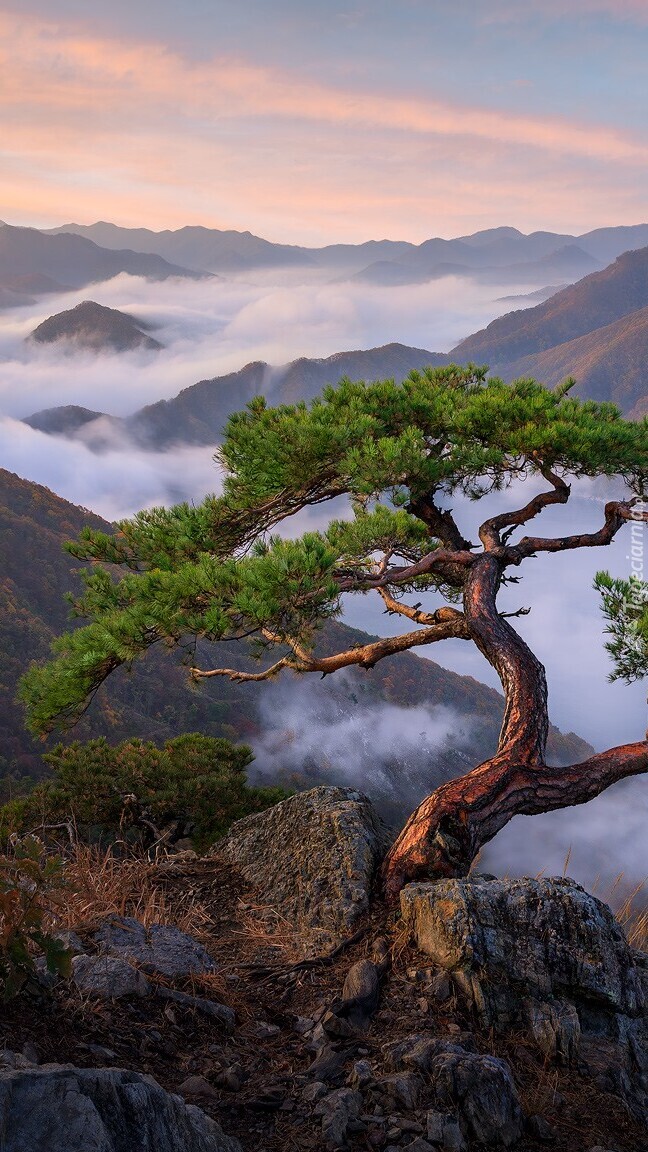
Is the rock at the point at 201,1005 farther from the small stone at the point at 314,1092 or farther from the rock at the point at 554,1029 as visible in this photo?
the rock at the point at 554,1029

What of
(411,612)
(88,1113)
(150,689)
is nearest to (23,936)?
(88,1113)

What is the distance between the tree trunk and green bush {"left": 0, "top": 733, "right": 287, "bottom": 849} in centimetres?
451

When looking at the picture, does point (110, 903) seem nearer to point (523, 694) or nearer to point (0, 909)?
point (0, 909)

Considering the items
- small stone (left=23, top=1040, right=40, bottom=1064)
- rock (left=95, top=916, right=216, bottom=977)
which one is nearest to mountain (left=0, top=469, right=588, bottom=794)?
rock (left=95, top=916, right=216, bottom=977)

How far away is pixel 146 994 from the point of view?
4652mm

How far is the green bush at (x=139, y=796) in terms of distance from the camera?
10461 mm

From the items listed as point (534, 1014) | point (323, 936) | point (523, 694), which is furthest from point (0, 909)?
point (523, 694)

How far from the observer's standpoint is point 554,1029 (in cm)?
504

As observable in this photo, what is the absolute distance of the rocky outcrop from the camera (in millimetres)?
5062

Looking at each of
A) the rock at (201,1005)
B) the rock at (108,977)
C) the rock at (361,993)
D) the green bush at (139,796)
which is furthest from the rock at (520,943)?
the green bush at (139,796)

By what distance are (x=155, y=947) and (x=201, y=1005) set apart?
606mm

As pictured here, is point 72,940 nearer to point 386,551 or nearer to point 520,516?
point 386,551

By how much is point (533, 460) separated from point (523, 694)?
2377 millimetres

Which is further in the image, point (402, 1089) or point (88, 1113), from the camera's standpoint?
point (402, 1089)
